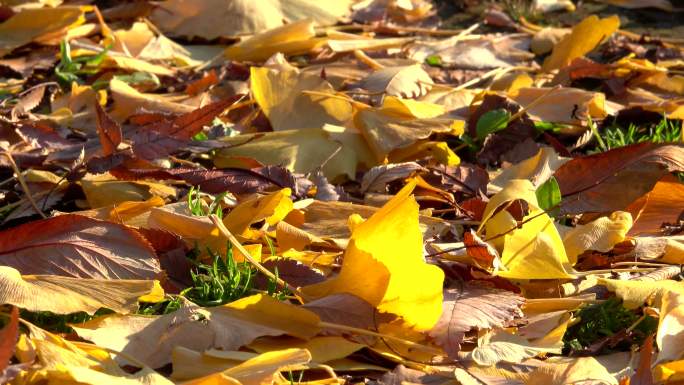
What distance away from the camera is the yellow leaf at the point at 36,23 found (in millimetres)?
2826

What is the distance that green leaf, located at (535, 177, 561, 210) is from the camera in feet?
5.79

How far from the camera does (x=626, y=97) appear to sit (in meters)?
2.54

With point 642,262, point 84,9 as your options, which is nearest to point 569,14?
point 84,9

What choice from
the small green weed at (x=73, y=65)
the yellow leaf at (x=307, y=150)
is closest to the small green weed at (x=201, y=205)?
the yellow leaf at (x=307, y=150)

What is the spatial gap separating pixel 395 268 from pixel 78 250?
19.5 inches

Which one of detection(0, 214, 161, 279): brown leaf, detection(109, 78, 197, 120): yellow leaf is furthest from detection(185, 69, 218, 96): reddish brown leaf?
detection(0, 214, 161, 279): brown leaf

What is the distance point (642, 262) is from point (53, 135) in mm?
1202

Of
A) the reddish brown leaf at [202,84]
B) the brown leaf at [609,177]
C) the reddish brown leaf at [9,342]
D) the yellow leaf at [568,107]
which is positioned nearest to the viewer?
the reddish brown leaf at [9,342]

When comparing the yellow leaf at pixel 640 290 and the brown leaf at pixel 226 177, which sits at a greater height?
the brown leaf at pixel 226 177

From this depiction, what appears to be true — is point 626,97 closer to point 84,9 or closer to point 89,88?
point 89,88

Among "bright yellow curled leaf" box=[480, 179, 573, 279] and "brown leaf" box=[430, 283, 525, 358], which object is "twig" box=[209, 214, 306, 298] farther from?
"bright yellow curled leaf" box=[480, 179, 573, 279]

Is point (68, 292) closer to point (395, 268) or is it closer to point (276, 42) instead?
point (395, 268)

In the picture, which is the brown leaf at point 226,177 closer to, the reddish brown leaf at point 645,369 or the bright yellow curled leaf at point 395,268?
the bright yellow curled leaf at point 395,268

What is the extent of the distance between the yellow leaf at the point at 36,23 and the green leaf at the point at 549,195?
1584mm
